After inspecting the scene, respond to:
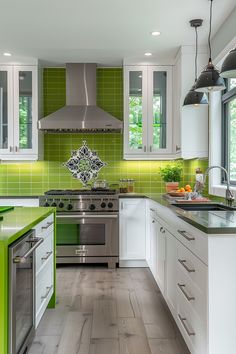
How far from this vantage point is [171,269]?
270 cm

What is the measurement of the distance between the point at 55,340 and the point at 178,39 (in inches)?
127

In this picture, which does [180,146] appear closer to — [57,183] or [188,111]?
[188,111]

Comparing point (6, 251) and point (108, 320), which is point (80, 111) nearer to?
point (108, 320)

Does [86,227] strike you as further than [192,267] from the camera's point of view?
Yes

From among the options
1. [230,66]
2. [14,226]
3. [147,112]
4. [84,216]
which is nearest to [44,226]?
[14,226]

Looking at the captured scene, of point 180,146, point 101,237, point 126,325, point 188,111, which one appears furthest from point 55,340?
point 188,111

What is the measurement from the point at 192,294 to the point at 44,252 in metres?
1.07

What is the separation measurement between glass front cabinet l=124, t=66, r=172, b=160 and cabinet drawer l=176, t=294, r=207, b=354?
2.53m

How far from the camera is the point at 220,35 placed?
11.9ft

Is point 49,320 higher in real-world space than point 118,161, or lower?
lower

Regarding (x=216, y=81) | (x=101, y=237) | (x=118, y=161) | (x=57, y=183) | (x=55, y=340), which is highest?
(x=216, y=81)

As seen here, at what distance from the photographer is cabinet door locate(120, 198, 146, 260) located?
4395 mm

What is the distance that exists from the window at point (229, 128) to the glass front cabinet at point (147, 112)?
89 cm

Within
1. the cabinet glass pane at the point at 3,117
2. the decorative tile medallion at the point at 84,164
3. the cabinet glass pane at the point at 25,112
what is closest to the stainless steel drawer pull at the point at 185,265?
the decorative tile medallion at the point at 84,164
